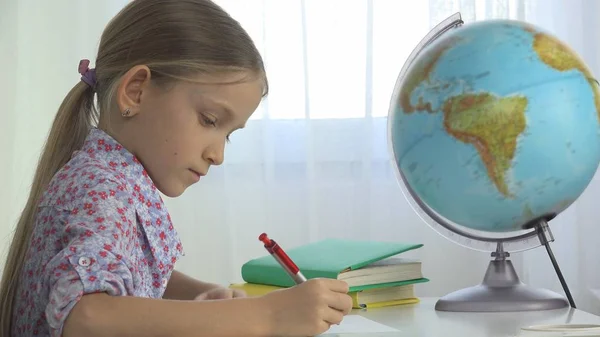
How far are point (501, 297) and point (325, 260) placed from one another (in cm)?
29

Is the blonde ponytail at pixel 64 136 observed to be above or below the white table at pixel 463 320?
above

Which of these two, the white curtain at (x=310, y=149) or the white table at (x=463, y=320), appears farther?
the white curtain at (x=310, y=149)

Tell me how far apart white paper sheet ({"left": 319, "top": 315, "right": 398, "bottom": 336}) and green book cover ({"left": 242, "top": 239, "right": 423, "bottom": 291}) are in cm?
14

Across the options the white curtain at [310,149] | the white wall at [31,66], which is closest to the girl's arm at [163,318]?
the white curtain at [310,149]

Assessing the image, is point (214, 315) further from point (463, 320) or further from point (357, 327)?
point (463, 320)

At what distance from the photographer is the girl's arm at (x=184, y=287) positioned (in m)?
1.29

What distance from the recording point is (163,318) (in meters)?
0.85

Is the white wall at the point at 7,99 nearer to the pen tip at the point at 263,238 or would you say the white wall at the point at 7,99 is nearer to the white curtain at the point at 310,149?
the white curtain at the point at 310,149

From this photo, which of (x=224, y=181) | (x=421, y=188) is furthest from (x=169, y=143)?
(x=224, y=181)

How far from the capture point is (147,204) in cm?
101

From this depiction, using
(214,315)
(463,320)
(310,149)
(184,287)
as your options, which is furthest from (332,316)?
(310,149)

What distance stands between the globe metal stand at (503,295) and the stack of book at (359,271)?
0.34 ft

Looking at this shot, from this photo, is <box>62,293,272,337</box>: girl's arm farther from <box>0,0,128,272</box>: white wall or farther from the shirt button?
<box>0,0,128,272</box>: white wall

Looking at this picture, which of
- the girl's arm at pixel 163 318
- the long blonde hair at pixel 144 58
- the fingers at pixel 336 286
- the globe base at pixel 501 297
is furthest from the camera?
the globe base at pixel 501 297
